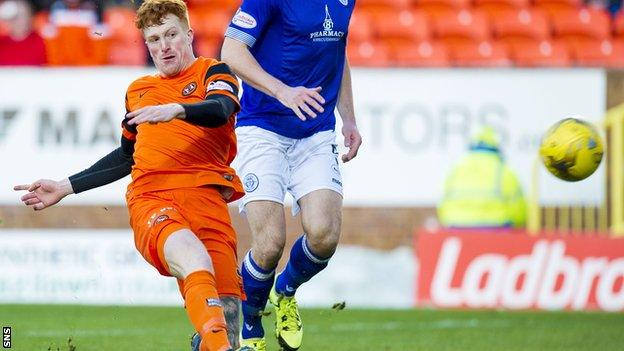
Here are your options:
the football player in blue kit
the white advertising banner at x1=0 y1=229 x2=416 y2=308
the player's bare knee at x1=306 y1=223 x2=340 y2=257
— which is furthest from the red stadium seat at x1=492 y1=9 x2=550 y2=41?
the player's bare knee at x1=306 y1=223 x2=340 y2=257

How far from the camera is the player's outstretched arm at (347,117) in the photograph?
820 cm

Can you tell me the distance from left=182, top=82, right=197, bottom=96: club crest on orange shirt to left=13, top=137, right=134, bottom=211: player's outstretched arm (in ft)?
1.34

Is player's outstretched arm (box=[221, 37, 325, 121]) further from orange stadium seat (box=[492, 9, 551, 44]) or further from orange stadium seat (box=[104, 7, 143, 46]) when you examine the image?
orange stadium seat (box=[492, 9, 551, 44])

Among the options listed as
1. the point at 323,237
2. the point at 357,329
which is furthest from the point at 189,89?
the point at 357,329

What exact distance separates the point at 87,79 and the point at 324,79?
23.7ft

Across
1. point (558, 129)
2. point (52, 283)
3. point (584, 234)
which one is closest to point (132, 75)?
point (52, 283)

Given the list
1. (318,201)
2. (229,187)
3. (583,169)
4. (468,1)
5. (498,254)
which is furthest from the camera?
(468,1)

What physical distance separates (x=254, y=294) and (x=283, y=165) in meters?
0.77

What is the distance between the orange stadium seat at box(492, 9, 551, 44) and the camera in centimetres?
1711

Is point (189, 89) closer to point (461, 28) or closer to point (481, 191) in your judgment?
point (481, 191)

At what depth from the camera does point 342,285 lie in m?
14.6

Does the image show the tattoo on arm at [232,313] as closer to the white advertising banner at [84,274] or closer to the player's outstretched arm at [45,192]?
the player's outstretched arm at [45,192]

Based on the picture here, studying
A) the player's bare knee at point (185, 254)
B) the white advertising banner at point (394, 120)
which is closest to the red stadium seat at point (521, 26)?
the white advertising banner at point (394, 120)

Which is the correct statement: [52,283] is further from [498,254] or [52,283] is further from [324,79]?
[324,79]
